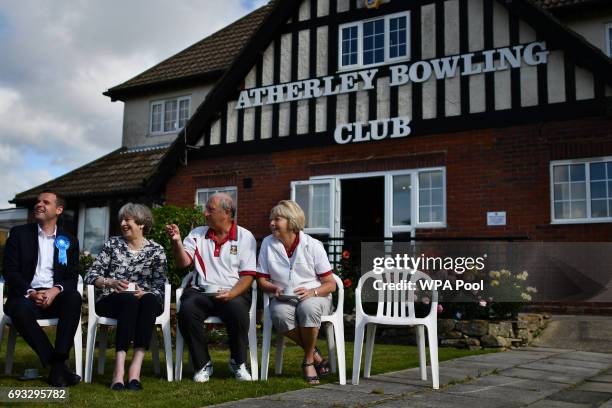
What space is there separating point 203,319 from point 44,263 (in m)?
1.36

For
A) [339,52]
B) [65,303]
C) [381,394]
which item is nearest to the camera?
[381,394]

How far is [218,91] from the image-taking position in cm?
1341

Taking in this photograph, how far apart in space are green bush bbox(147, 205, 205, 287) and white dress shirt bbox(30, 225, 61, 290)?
4.31 metres

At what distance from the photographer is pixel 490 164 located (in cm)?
1092

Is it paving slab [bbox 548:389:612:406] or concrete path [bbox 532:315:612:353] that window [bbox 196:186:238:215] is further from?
paving slab [bbox 548:389:612:406]

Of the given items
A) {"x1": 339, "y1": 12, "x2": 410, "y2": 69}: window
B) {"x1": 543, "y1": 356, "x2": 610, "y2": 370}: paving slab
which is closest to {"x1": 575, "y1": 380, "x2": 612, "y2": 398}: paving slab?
{"x1": 543, "y1": 356, "x2": 610, "y2": 370}: paving slab

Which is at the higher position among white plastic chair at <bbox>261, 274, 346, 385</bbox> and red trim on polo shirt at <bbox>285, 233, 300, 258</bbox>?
red trim on polo shirt at <bbox>285, 233, 300, 258</bbox>

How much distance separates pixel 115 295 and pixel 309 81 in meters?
8.02

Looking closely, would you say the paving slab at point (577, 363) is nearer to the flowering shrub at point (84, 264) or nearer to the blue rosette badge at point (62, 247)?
the blue rosette badge at point (62, 247)

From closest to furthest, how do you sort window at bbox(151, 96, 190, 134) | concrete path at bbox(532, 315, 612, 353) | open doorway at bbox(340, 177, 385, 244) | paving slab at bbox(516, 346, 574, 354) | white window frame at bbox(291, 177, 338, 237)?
1. paving slab at bbox(516, 346, 574, 354)
2. concrete path at bbox(532, 315, 612, 353)
3. white window frame at bbox(291, 177, 338, 237)
4. open doorway at bbox(340, 177, 385, 244)
5. window at bbox(151, 96, 190, 134)

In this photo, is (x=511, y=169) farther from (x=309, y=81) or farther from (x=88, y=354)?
Answer: (x=88, y=354)

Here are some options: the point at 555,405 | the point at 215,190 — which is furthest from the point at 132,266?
the point at 215,190

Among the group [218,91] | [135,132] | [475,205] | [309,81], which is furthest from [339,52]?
[135,132]

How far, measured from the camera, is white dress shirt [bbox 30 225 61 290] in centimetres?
548
